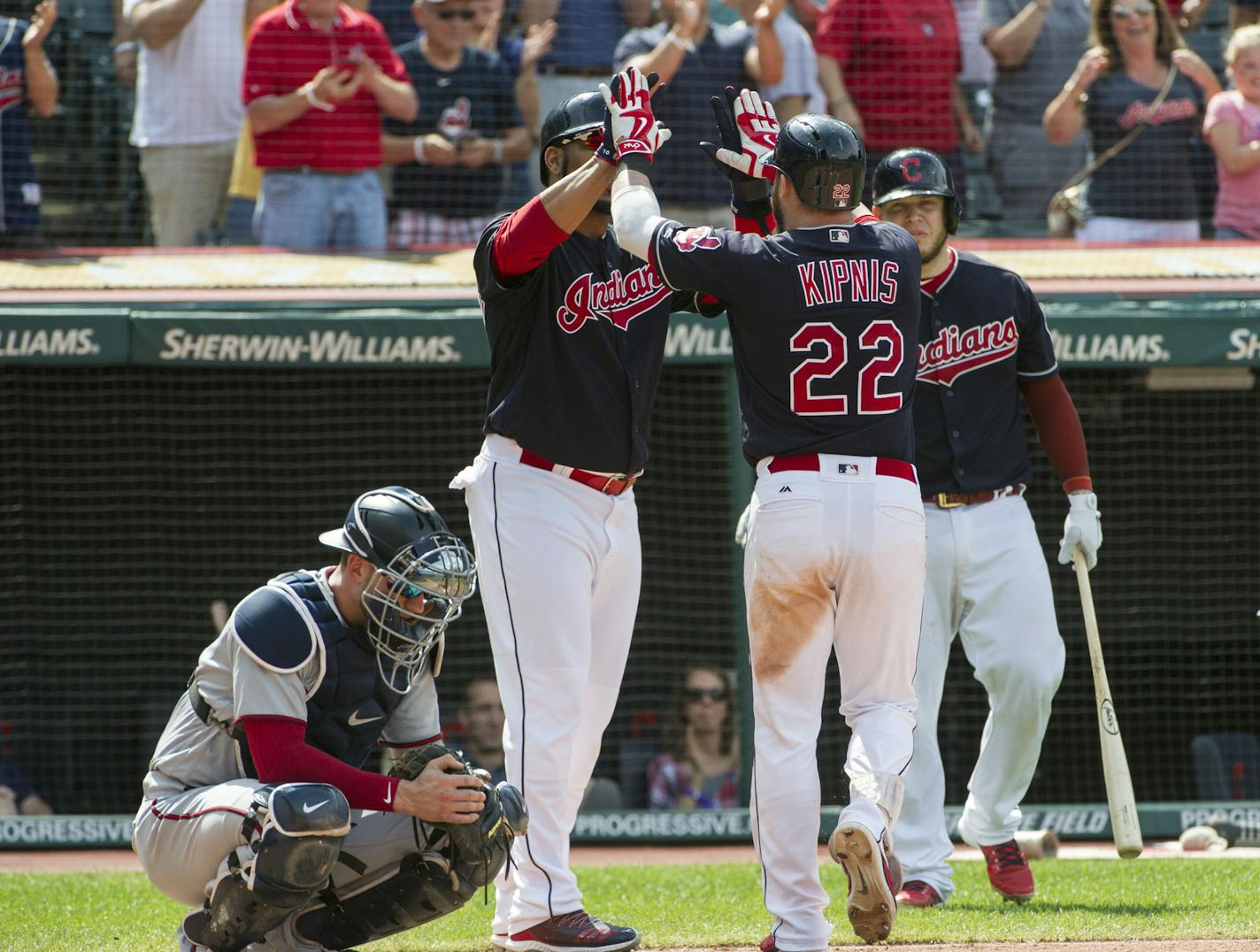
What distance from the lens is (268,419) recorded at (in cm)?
719

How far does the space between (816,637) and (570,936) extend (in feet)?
2.60

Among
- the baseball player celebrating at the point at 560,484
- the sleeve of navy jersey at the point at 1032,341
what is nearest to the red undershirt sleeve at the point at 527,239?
the baseball player celebrating at the point at 560,484

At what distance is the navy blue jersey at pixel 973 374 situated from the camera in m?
4.43

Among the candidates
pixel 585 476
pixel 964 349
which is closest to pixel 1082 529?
pixel 964 349

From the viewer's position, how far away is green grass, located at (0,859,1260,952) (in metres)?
3.95

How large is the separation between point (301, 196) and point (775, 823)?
14.3 feet

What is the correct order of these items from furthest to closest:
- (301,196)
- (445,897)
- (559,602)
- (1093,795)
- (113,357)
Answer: (1093,795) → (301,196) → (113,357) → (559,602) → (445,897)

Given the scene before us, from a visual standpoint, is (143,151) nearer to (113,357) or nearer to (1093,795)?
(113,357)

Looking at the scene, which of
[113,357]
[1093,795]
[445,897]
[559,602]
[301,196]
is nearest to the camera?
[445,897]

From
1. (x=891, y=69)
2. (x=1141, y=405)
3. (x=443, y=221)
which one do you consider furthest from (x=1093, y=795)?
(x=443, y=221)

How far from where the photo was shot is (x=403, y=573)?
121 inches

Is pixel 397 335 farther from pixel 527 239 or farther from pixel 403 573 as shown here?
pixel 403 573

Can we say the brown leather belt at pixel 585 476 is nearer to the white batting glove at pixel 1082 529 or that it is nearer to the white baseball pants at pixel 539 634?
the white baseball pants at pixel 539 634

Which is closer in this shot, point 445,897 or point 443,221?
point 445,897
